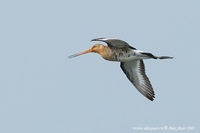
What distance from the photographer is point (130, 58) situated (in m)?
20.8

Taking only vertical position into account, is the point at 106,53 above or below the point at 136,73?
above

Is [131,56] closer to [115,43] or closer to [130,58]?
[130,58]

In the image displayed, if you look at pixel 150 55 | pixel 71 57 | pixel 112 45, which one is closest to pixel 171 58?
pixel 150 55

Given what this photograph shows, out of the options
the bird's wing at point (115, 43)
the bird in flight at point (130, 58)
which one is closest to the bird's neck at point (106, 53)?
the bird in flight at point (130, 58)

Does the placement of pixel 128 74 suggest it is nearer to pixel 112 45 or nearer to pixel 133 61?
pixel 133 61

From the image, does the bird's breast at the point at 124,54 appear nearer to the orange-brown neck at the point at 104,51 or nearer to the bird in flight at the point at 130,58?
the bird in flight at the point at 130,58

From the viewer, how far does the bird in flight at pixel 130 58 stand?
805 inches

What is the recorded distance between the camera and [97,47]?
2120 centimetres

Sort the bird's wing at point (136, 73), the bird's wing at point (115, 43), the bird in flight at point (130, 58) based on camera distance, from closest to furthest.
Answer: the bird's wing at point (115, 43)
the bird in flight at point (130, 58)
the bird's wing at point (136, 73)

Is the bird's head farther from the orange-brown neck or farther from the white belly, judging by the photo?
the white belly

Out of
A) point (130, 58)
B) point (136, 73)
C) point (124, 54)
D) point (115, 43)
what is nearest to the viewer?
point (115, 43)

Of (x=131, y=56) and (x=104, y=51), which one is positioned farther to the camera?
(x=104, y=51)

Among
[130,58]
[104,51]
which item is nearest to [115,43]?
[104,51]

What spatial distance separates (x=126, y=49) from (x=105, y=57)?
0.80m
